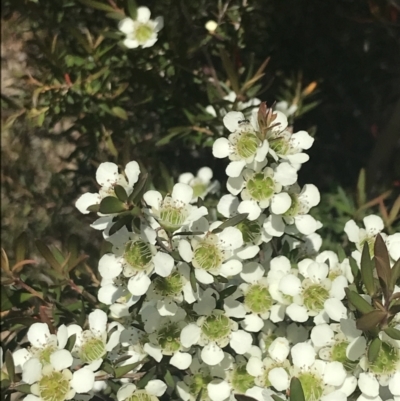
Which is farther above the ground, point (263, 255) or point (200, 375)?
point (263, 255)

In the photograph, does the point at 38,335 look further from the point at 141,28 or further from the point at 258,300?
the point at 141,28

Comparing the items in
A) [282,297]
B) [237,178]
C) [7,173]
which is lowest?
[7,173]

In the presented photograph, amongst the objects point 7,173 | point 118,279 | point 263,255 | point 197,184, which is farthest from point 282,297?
point 7,173

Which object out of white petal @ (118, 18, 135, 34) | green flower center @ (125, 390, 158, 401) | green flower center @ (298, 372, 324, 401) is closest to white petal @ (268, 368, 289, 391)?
green flower center @ (298, 372, 324, 401)

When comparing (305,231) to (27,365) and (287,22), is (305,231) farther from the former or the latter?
(287,22)

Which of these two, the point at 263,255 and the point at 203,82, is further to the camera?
the point at 203,82

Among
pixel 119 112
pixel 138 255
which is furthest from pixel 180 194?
pixel 119 112

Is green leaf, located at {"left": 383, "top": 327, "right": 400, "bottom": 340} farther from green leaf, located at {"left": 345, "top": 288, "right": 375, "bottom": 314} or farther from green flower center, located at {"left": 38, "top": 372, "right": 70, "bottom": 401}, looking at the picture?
green flower center, located at {"left": 38, "top": 372, "right": 70, "bottom": 401}

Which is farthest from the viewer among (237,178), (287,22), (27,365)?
(287,22)
